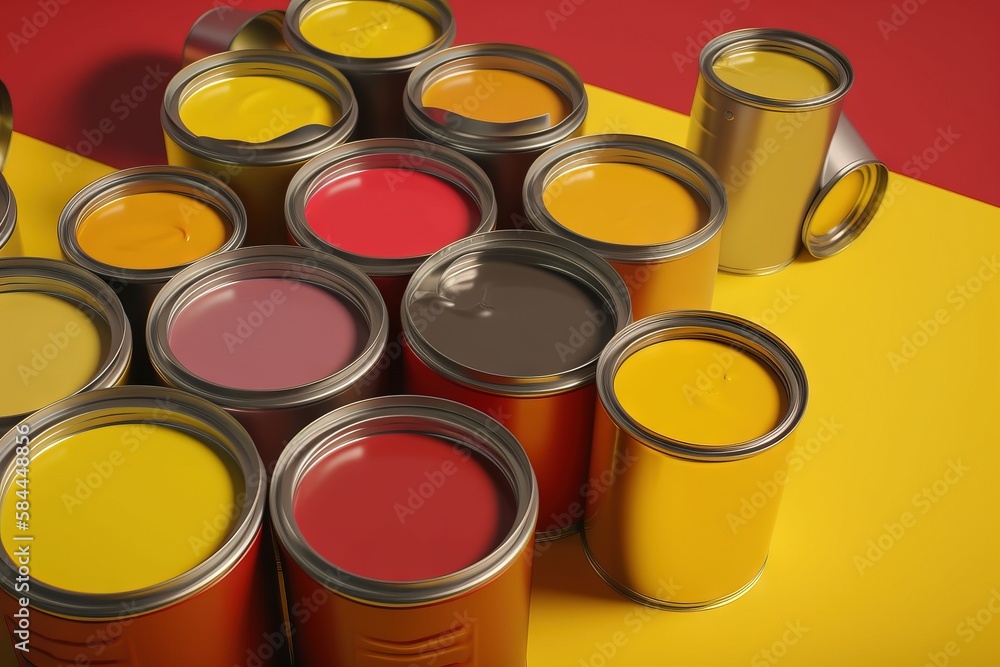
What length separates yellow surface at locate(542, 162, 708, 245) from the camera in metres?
2.39

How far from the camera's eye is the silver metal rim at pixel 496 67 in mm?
2477

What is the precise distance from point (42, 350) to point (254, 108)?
2.96ft

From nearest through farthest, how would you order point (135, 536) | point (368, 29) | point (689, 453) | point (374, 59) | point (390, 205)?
point (135, 536), point (689, 453), point (390, 205), point (374, 59), point (368, 29)

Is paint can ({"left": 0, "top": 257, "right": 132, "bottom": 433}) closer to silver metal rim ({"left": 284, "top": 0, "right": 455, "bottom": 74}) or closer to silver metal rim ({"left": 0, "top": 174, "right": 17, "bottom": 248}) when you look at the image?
silver metal rim ({"left": 0, "top": 174, "right": 17, "bottom": 248})

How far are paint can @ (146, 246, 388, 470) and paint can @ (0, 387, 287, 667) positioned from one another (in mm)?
108

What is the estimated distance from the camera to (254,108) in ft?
8.72

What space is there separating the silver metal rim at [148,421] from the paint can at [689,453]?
637mm

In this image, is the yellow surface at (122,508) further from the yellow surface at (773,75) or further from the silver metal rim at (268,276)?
the yellow surface at (773,75)

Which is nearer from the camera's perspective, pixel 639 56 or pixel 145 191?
pixel 145 191

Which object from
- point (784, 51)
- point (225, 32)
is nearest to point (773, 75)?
point (784, 51)

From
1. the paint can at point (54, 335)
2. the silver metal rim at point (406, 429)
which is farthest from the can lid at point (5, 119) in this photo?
the silver metal rim at point (406, 429)

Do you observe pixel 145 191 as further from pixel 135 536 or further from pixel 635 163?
pixel 635 163

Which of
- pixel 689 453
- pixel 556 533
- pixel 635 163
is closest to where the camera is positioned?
pixel 689 453

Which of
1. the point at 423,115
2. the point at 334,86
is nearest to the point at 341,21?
the point at 334,86
